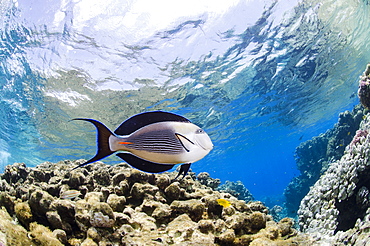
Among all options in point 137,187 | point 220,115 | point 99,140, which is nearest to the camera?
point 99,140

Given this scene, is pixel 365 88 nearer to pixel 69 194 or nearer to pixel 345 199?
pixel 345 199

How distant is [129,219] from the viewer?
3.03 meters

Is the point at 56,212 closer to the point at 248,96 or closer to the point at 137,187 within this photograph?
the point at 137,187

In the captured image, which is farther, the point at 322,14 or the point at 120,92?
the point at 120,92

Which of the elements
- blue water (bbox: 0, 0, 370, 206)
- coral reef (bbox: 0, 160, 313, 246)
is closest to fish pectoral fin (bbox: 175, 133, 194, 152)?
coral reef (bbox: 0, 160, 313, 246)

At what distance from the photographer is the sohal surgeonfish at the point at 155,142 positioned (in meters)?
1.04

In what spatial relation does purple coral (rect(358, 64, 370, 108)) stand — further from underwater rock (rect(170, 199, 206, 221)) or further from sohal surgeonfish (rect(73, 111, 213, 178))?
sohal surgeonfish (rect(73, 111, 213, 178))

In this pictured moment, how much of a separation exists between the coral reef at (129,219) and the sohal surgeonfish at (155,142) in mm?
1730

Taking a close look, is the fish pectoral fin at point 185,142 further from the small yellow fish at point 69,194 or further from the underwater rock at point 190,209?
the small yellow fish at point 69,194

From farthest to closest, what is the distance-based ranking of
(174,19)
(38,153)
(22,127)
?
(38,153), (22,127), (174,19)

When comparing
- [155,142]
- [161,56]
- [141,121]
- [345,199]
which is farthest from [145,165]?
[161,56]

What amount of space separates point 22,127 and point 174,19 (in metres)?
15.8

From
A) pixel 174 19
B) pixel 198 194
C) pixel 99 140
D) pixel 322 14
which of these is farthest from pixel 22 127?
pixel 322 14

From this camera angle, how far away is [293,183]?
57.9 ft
